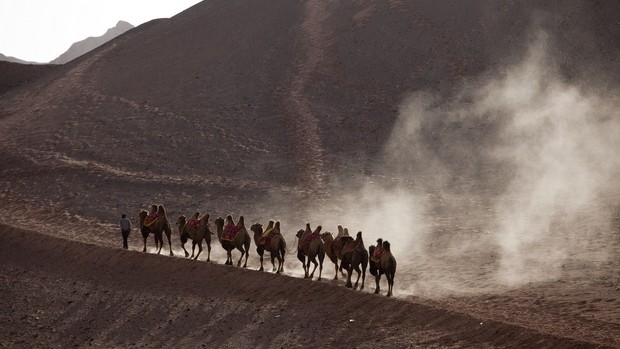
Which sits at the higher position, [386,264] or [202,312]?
[386,264]

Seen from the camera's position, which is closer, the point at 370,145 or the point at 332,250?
the point at 332,250

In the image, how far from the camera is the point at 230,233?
2688cm

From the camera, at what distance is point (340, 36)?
233 ft

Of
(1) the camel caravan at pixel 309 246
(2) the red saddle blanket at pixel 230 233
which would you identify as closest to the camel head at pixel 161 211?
(1) the camel caravan at pixel 309 246

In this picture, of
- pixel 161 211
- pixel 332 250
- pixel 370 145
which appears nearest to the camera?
pixel 332 250

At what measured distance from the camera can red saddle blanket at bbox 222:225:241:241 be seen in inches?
1053

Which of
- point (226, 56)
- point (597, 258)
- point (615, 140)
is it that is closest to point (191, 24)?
point (226, 56)

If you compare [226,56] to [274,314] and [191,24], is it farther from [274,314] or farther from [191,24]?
[274,314]

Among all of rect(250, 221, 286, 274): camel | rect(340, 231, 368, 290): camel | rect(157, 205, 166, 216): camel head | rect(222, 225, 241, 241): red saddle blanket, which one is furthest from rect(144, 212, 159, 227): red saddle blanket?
rect(340, 231, 368, 290): camel

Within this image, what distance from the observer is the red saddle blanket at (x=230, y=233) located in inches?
1053

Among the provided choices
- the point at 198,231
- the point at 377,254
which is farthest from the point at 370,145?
the point at 377,254

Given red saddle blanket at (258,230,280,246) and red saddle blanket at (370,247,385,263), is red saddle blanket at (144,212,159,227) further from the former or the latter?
red saddle blanket at (370,247,385,263)

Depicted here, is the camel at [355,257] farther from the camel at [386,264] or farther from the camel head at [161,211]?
the camel head at [161,211]

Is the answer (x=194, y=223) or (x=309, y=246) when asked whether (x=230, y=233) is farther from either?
(x=309, y=246)
